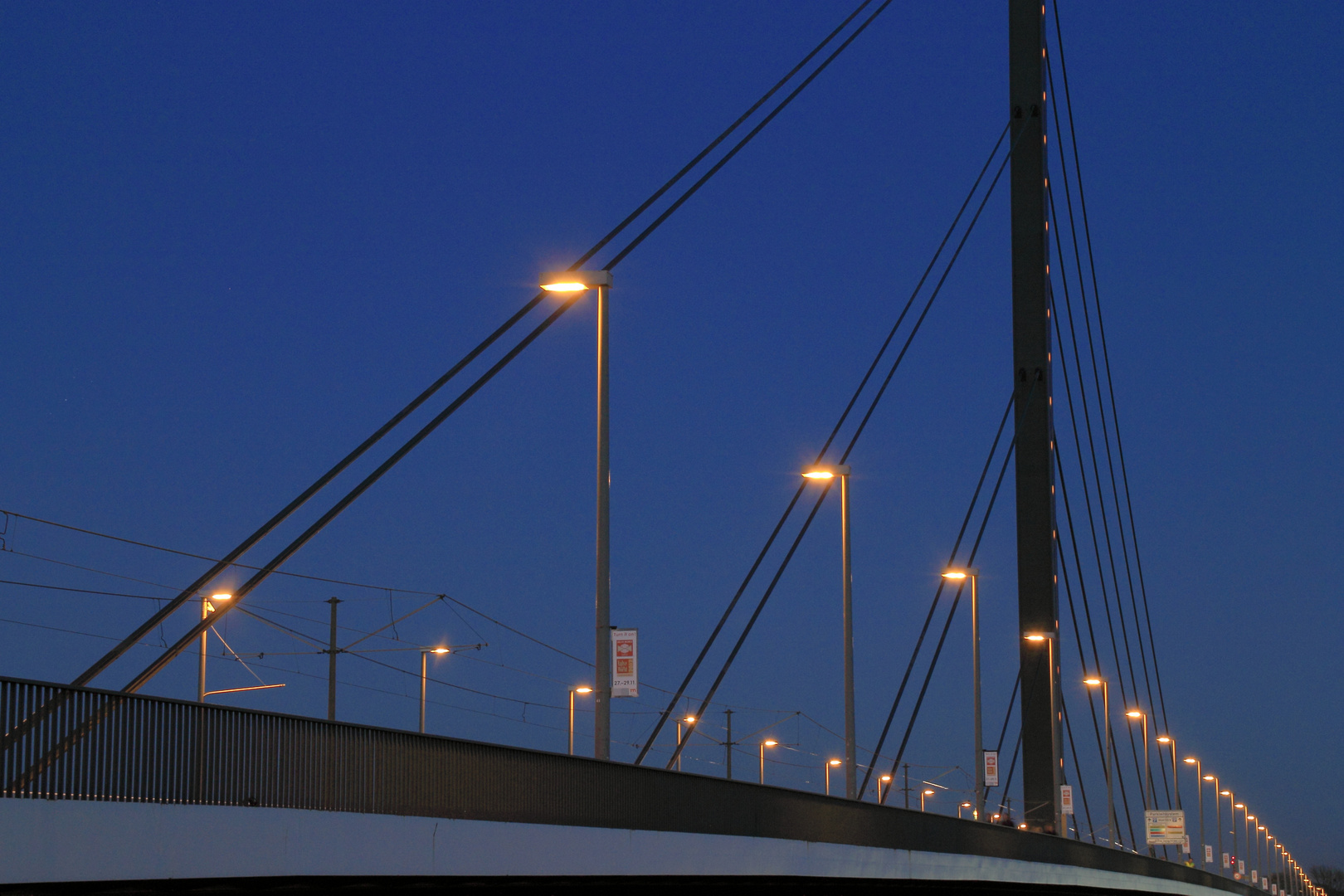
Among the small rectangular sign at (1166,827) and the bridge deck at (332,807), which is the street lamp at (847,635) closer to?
the bridge deck at (332,807)

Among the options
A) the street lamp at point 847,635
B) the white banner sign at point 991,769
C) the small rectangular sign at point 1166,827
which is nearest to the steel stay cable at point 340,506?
the street lamp at point 847,635

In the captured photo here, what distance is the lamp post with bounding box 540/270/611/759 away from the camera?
56.1 ft

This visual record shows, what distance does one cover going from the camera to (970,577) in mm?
44375

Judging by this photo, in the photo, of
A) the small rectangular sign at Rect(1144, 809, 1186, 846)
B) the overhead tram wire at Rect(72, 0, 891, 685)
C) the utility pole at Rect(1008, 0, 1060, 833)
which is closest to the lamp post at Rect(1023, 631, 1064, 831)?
the utility pole at Rect(1008, 0, 1060, 833)

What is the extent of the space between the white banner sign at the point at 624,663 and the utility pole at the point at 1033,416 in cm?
1671

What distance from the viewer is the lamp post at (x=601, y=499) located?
674 inches

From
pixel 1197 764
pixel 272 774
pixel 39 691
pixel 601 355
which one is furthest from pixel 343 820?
pixel 1197 764

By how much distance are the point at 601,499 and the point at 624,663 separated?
182cm

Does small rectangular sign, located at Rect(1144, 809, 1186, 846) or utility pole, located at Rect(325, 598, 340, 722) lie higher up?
utility pole, located at Rect(325, 598, 340, 722)

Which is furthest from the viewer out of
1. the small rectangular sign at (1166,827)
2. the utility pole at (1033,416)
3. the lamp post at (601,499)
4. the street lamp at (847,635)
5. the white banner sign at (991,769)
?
the small rectangular sign at (1166,827)

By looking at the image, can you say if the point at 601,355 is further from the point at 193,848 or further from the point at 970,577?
the point at 970,577

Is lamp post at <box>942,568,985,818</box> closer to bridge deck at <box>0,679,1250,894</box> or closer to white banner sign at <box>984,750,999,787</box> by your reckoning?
white banner sign at <box>984,750,999,787</box>

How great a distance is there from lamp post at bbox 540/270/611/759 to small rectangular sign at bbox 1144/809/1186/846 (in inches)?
1951

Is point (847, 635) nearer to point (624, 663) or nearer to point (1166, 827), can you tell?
point (624, 663)
